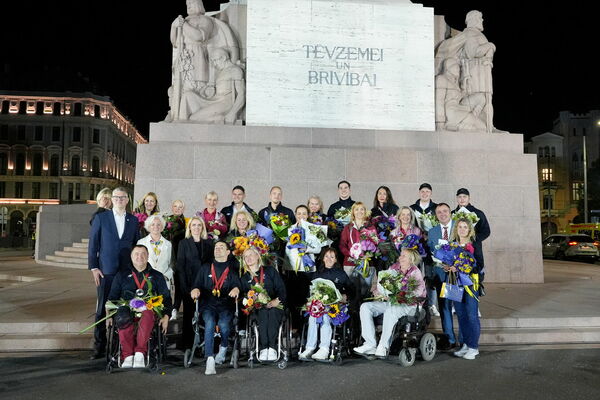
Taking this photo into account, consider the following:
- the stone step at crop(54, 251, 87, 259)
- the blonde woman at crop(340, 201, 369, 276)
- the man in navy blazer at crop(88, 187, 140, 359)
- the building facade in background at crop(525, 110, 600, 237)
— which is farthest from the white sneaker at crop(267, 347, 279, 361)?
the building facade in background at crop(525, 110, 600, 237)

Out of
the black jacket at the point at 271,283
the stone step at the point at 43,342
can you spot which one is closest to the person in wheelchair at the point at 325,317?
the black jacket at the point at 271,283

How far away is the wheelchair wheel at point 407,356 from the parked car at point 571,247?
72.5ft

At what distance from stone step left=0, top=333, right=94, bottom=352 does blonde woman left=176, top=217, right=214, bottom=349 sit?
125 centimetres

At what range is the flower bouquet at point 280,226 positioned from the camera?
7016 mm

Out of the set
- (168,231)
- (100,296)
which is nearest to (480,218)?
(168,231)

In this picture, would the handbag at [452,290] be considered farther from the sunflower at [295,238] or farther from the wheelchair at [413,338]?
the sunflower at [295,238]

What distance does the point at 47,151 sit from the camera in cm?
7800

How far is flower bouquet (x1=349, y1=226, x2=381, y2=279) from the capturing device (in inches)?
266

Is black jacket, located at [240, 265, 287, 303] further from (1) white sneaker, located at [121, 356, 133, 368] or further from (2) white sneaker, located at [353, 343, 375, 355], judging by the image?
(1) white sneaker, located at [121, 356, 133, 368]


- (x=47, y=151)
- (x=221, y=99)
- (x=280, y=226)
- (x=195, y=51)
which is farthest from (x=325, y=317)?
(x=47, y=151)

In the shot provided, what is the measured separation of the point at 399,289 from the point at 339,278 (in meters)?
0.81

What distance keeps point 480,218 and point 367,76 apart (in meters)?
5.54

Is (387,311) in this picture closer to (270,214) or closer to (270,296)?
(270,296)

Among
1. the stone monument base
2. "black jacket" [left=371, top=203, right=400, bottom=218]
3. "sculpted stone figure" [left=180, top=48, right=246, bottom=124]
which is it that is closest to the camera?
"black jacket" [left=371, top=203, right=400, bottom=218]
